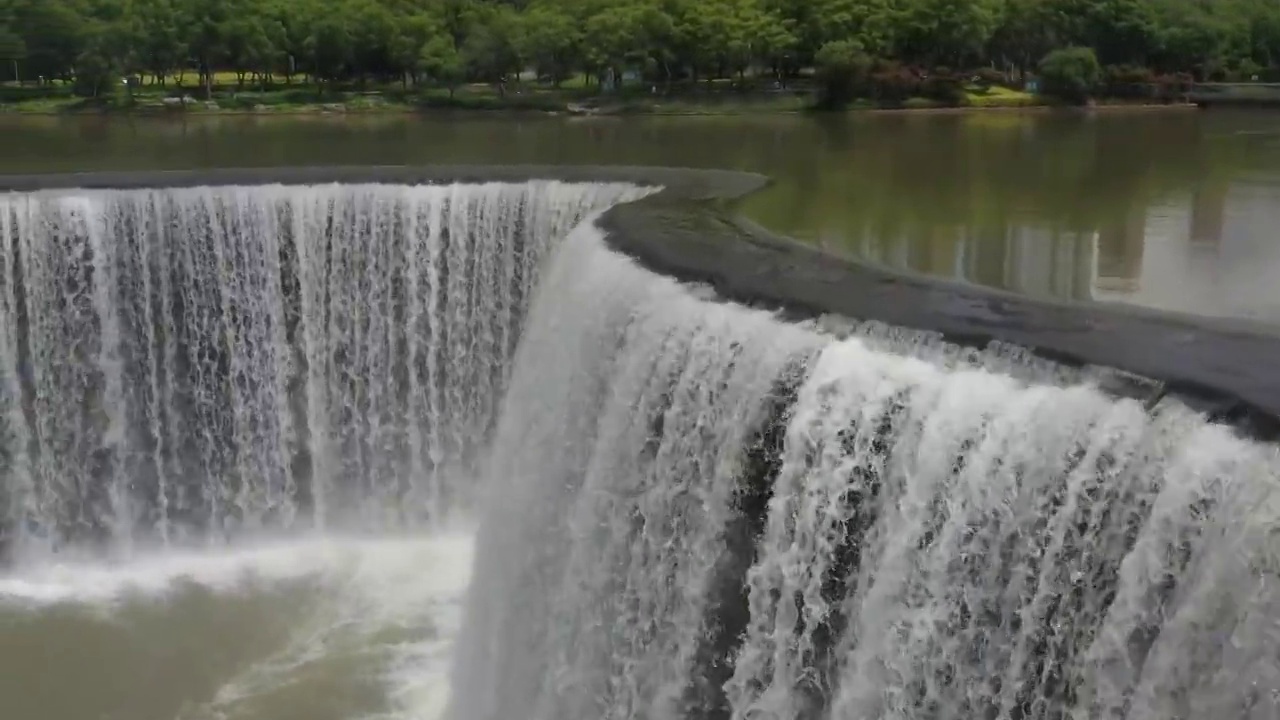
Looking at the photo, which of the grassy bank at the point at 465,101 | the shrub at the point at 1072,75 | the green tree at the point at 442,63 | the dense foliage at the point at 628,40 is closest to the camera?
the grassy bank at the point at 465,101

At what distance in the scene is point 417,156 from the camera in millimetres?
17594

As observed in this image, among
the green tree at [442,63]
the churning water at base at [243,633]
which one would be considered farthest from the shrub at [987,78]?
the churning water at base at [243,633]

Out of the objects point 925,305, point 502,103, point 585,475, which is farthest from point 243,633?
point 502,103

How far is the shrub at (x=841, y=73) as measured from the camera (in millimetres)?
29656

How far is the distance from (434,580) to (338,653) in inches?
49.7

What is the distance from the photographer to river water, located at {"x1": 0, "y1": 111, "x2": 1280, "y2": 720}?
4.35m

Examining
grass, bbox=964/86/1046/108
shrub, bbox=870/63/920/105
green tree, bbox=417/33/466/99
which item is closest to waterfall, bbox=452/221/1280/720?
shrub, bbox=870/63/920/105

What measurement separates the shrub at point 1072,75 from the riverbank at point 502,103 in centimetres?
57

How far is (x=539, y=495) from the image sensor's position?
7.60 metres

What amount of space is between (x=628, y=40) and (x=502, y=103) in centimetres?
465

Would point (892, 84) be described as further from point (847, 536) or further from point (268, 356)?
point (847, 536)

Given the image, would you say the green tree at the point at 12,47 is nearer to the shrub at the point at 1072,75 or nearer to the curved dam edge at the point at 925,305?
the shrub at the point at 1072,75

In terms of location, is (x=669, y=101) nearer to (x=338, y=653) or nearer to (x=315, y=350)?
(x=315, y=350)

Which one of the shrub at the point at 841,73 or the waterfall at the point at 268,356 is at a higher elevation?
the shrub at the point at 841,73
